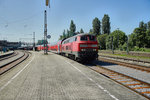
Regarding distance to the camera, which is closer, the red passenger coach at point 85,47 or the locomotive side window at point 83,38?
the red passenger coach at point 85,47

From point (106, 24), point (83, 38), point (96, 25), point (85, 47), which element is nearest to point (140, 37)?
point (106, 24)

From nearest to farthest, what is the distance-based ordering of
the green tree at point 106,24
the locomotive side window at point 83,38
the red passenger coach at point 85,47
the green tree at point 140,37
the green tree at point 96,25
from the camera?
the red passenger coach at point 85,47 → the locomotive side window at point 83,38 → the green tree at point 140,37 → the green tree at point 106,24 → the green tree at point 96,25

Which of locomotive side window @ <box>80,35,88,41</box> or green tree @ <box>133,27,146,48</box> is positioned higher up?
green tree @ <box>133,27,146,48</box>

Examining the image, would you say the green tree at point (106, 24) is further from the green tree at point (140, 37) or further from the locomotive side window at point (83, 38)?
the locomotive side window at point (83, 38)

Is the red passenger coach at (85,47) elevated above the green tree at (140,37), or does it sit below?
below

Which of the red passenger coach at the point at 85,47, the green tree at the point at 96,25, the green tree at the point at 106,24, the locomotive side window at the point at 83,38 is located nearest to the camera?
the red passenger coach at the point at 85,47

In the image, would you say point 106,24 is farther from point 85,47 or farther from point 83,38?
point 85,47

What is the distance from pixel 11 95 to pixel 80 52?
30.9 feet

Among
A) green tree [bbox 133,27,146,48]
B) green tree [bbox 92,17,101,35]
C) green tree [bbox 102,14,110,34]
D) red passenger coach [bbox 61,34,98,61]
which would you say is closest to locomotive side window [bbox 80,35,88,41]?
red passenger coach [bbox 61,34,98,61]

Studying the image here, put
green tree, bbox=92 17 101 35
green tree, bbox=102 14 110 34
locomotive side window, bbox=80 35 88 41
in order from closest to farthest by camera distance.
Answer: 1. locomotive side window, bbox=80 35 88 41
2. green tree, bbox=102 14 110 34
3. green tree, bbox=92 17 101 35

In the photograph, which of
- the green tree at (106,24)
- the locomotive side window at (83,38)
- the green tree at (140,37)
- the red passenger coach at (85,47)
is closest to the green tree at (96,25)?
the green tree at (106,24)

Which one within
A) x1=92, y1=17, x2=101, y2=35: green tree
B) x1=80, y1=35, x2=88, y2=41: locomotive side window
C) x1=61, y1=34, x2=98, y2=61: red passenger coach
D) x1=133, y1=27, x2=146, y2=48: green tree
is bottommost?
x1=61, y1=34, x2=98, y2=61: red passenger coach

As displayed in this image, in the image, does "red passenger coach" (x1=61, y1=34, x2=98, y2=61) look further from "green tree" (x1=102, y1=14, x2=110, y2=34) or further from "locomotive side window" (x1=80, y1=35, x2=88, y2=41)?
"green tree" (x1=102, y1=14, x2=110, y2=34)

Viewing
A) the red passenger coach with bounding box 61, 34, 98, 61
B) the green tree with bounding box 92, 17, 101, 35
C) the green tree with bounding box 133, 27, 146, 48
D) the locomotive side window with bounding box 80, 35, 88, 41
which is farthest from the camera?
the green tree with bounding box 92, 17, 101, 35
